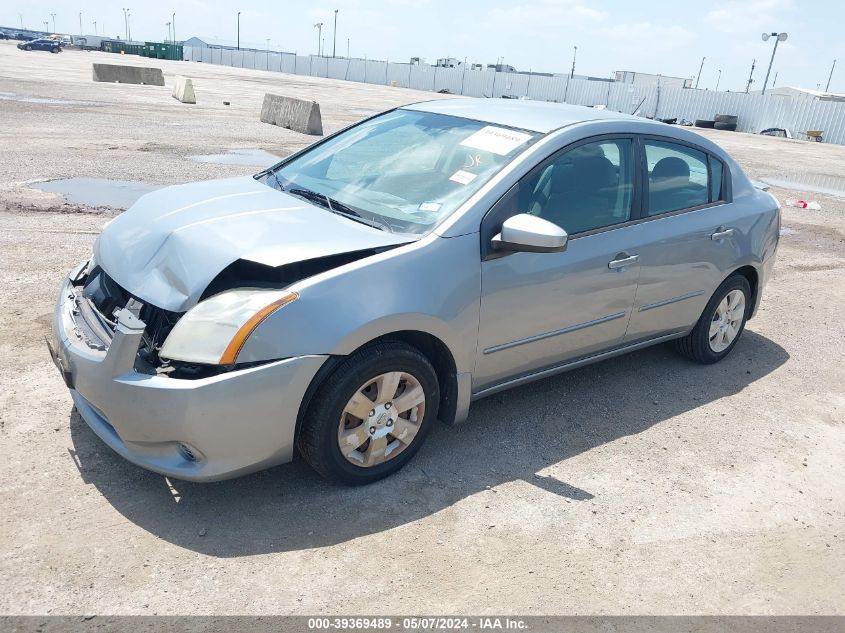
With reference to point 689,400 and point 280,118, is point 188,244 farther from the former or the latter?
point 280,118

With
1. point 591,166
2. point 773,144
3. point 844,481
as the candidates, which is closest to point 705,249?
point 591,166

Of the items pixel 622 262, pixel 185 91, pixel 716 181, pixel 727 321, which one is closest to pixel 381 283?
pixel 622 262

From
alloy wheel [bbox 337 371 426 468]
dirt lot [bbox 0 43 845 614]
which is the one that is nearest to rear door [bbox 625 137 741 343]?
dirt lot [bbox 0 43 845 614]

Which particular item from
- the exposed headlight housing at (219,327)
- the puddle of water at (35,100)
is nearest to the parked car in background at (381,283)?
the exposed headlight housing at (219,327)

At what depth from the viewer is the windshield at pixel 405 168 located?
12.0 feet

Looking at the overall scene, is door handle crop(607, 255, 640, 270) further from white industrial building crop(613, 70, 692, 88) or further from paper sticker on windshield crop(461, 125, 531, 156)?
white industrial building crop(613, 70, 692, 88)

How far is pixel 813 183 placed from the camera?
1631 centimetres

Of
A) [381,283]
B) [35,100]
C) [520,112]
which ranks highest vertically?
[520,112]

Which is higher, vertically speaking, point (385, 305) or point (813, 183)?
point (385, 305)

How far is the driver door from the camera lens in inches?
143

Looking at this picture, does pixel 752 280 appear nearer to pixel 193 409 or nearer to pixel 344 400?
pixel 344 400

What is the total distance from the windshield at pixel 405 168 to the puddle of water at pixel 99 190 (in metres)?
4.73

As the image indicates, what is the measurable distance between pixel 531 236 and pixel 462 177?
1.95 feet

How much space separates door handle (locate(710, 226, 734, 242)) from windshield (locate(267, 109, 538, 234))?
166 centimetres
